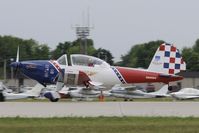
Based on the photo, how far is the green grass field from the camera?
1309 centimetres

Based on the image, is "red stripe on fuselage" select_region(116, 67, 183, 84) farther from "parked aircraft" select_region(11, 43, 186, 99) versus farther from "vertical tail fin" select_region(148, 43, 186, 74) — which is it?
"vertical tail fin" select_region(148, 43, 186, 74)

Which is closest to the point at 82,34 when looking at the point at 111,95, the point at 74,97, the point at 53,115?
the point at 111,95

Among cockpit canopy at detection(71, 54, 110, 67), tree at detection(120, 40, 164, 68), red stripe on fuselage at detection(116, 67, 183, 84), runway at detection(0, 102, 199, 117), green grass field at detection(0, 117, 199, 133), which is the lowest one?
green grass field at detection(0, 117, 199, 133)

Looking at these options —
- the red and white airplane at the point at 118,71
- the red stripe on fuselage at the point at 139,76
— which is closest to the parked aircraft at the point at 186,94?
the red and white airplane at the point at 118,71

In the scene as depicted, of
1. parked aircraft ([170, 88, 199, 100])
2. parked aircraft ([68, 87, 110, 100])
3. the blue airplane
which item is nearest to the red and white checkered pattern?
parked aircraft ([68, 87, 110, 100])

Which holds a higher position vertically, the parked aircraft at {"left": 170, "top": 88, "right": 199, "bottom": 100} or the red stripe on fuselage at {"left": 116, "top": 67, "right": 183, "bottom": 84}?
the red stripe on fuselage at {"left": 116, "top": 67, "right": 183, "bottom": 84}

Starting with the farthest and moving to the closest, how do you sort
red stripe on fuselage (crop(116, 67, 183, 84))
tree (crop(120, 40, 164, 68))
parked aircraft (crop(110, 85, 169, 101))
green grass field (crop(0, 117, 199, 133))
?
tree (crop(120, 40, 164, 68)) < parked aircraft (crop(110, 85, 169, 101)) < red stripe on fuselage (crop(116, 67, 183, 84)) < green grass field (crop(0, 117, 199, 133))

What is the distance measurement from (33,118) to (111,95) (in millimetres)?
25666

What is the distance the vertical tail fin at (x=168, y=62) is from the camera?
3022 cm

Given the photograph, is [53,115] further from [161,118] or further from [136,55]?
[136,55]

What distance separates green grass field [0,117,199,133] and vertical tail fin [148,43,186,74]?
14270mm

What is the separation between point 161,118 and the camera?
1600 centimetres

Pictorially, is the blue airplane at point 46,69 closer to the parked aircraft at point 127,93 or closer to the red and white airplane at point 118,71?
the red and white airplane at point 118,71

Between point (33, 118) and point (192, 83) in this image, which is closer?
point (33, 118)
